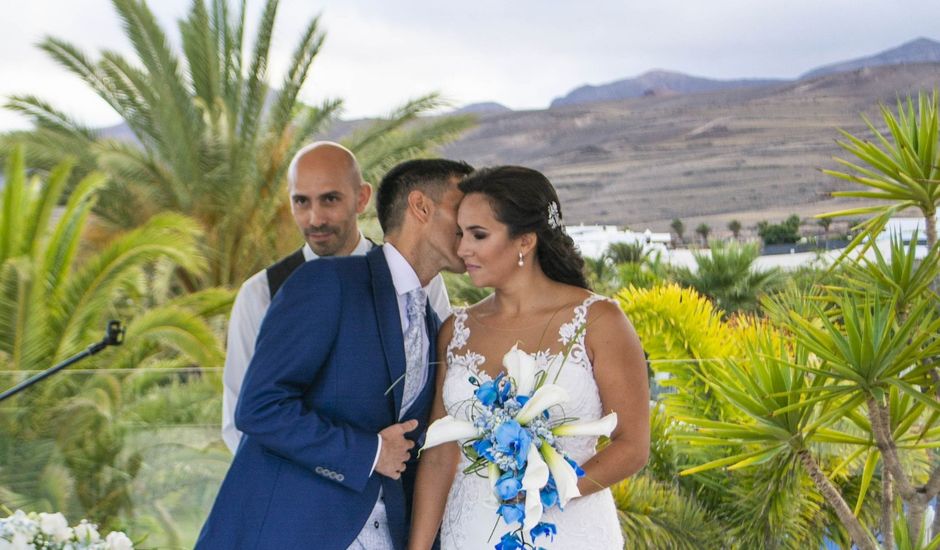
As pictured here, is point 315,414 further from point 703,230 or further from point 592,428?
point 703,230

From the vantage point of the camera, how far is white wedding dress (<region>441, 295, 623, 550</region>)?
2.41 meters

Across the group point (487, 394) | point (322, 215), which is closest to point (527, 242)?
point (487, 394)

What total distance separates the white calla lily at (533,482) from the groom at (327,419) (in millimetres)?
261

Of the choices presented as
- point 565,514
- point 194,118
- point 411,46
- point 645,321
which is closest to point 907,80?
point 411,46

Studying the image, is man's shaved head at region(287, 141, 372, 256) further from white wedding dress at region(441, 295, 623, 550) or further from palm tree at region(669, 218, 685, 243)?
palm tree at region(669, 218, 685, 243)

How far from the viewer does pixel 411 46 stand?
33.3 m

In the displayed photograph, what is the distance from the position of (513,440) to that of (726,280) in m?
11.6

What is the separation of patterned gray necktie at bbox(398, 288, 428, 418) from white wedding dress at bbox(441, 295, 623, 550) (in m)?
0.08

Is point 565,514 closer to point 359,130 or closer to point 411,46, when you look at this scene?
point 359,130

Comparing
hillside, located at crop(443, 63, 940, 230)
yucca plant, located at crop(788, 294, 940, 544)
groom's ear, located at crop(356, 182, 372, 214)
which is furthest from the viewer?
hillside, located at crop(443, 63, 940, 230)

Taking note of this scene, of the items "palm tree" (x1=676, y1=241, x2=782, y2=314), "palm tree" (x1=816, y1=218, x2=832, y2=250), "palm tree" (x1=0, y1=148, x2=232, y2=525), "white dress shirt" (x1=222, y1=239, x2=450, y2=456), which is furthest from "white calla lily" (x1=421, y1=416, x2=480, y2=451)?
"palm tree" (x1=816, y1=218, x2=832, y2=250)

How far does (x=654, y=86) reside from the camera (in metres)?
29.7

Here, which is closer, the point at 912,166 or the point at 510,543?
the point at 510,543

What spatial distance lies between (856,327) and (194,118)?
9.21 m
